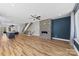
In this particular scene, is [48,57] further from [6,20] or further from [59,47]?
[6,20]

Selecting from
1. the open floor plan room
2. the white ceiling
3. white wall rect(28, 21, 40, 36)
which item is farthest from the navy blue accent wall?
white wall rect(28, 21, 40, 36)

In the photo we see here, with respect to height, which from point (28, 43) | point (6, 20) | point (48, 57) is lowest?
point (48, 57)

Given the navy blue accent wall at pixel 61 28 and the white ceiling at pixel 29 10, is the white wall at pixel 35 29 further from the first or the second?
the navy blue accent wall at pixel 61 28

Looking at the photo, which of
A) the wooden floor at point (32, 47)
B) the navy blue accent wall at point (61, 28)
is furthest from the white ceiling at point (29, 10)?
the wooden floor at point (32, 47)

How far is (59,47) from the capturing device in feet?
10.9

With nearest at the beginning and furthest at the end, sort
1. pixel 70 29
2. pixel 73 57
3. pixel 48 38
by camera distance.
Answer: pixel 73 57 < pixel 70 29 < pixel 48 38

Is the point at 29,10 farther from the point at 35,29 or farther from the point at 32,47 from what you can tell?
the point at 32,47

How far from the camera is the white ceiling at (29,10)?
3084 millimetres

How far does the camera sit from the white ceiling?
121 inches

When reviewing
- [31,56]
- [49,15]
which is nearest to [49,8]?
[49,15]

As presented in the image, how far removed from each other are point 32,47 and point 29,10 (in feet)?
2.87

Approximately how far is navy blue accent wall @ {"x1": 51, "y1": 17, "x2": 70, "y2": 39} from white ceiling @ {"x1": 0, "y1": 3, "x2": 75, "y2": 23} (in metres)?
0.15

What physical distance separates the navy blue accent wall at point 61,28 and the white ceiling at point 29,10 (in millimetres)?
150

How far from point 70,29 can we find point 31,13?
0.98 m
